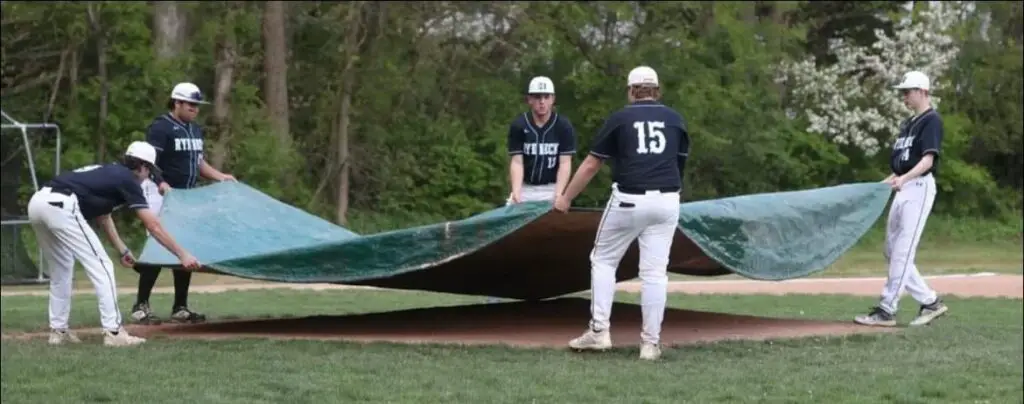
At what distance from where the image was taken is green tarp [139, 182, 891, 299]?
30.8 feet

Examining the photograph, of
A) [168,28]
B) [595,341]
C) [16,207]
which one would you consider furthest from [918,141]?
[168,28]

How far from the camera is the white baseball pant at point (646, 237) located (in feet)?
27.9

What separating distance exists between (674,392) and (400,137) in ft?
70.5

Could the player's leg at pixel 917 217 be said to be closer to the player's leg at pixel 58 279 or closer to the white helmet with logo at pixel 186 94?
the white helmet with logo at pixel 186 94

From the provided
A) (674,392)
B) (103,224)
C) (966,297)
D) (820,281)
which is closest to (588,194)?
(820,281)

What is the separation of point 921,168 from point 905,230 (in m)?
0.50

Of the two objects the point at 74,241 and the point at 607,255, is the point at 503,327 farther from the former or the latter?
the point at 74,241

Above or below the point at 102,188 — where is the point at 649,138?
above

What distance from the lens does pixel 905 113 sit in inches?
1202

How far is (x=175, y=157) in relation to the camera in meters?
11.1

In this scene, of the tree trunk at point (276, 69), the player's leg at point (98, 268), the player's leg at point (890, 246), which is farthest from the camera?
the tree trunk at point (276, 69)

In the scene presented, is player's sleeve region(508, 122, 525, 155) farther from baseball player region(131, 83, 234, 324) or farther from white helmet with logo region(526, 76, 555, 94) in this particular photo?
baseball player region(131, 83, 234, 324)

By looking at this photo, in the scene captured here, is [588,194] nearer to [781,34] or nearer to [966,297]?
[781,34]

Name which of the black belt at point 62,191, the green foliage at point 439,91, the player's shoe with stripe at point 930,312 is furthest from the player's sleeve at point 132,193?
the green foliage at point 439,91
